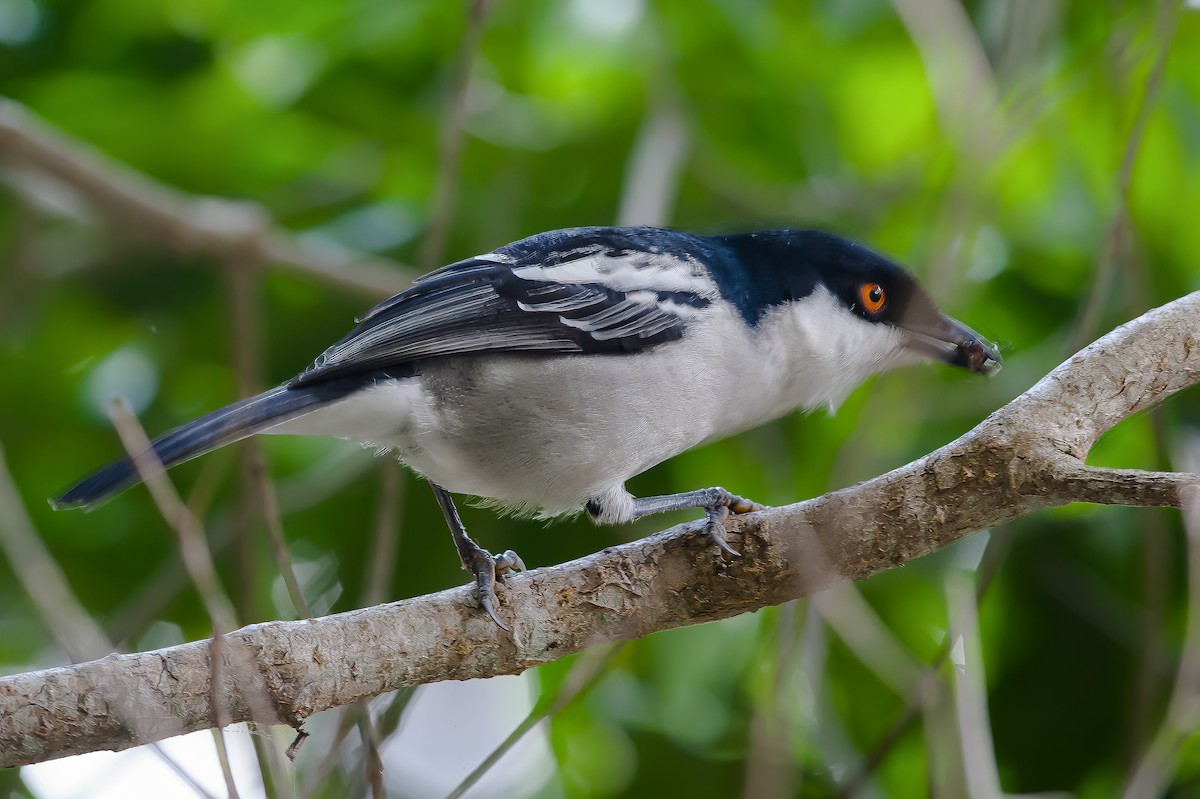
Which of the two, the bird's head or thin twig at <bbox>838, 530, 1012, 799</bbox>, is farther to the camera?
the bird's head

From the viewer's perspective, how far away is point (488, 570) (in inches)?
109

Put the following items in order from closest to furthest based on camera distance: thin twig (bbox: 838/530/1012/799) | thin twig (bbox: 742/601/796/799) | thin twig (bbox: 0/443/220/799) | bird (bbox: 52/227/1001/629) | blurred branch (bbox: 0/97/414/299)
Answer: thin twig (bbox: 742/601/796/799) < thin twig (bbox: 0/443/220/799) < thin twig (bbox: 838/530/1012/799) < bird (bbox: 52/227/1001/629) < blurred branch (bbox: 0/97/414/299)

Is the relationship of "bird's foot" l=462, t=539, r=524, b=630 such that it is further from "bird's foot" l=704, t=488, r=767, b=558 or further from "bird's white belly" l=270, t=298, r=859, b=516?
"bird's foot" l=704, t=488, r=767, b=558

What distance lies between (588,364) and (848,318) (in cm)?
89

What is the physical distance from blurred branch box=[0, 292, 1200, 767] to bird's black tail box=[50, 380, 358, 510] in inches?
15.6

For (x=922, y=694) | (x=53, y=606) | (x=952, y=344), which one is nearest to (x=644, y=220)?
(x=952, y=344)

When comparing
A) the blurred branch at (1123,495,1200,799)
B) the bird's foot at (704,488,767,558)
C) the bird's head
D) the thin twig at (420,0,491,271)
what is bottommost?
the blurred branch at (1123,495,1200,799)

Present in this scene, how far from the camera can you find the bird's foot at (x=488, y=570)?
266cm

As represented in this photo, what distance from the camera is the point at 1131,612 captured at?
13.2 ft

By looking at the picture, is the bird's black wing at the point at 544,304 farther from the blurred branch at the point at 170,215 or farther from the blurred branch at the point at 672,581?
the blurred branch at the point at 170,215

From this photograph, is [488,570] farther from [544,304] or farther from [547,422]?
[544,304]

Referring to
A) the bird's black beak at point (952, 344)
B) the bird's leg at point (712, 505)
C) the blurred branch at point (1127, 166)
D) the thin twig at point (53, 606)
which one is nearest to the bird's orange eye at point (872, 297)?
the bird's black beak at point (952, 344)

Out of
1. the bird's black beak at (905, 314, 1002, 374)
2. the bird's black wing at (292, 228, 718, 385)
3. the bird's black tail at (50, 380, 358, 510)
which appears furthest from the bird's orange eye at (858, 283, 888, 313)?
the bird's black tail at (50, 380, 358, 510)

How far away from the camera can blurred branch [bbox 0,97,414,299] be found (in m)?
4.20
